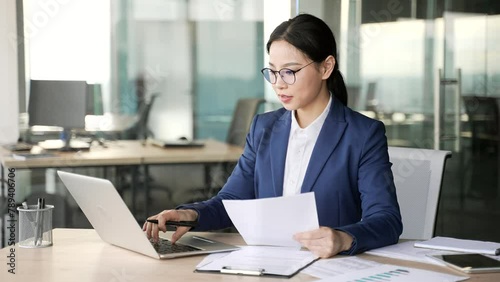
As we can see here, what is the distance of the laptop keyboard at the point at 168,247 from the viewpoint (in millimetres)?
2406

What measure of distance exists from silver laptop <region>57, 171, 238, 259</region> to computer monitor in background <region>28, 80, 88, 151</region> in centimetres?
323

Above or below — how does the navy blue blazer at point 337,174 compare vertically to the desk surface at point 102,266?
above

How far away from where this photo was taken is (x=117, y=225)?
243 cm

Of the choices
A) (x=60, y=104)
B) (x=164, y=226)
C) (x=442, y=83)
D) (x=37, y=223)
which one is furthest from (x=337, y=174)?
(x=60, y=104)

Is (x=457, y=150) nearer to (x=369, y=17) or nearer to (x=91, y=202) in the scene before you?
(x=369, y=17)

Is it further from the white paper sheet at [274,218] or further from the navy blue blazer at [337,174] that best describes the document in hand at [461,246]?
the white paper sheet at [274,218]

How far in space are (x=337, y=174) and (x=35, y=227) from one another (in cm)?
93

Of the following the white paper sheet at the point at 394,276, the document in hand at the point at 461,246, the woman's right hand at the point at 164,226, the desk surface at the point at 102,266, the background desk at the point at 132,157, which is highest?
the woman's right hand at the point at 164,226

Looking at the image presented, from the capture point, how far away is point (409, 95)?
5871 mm

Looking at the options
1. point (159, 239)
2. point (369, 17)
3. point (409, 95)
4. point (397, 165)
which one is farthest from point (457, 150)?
point (159, 239)

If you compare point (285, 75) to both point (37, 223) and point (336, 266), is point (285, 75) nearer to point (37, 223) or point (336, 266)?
point (336, 266)

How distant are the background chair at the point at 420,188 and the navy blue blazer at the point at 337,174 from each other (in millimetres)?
203

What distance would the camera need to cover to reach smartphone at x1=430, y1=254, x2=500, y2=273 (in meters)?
2.18

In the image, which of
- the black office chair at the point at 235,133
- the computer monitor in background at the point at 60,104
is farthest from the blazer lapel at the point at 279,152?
the black office chair at the point at 235,133
